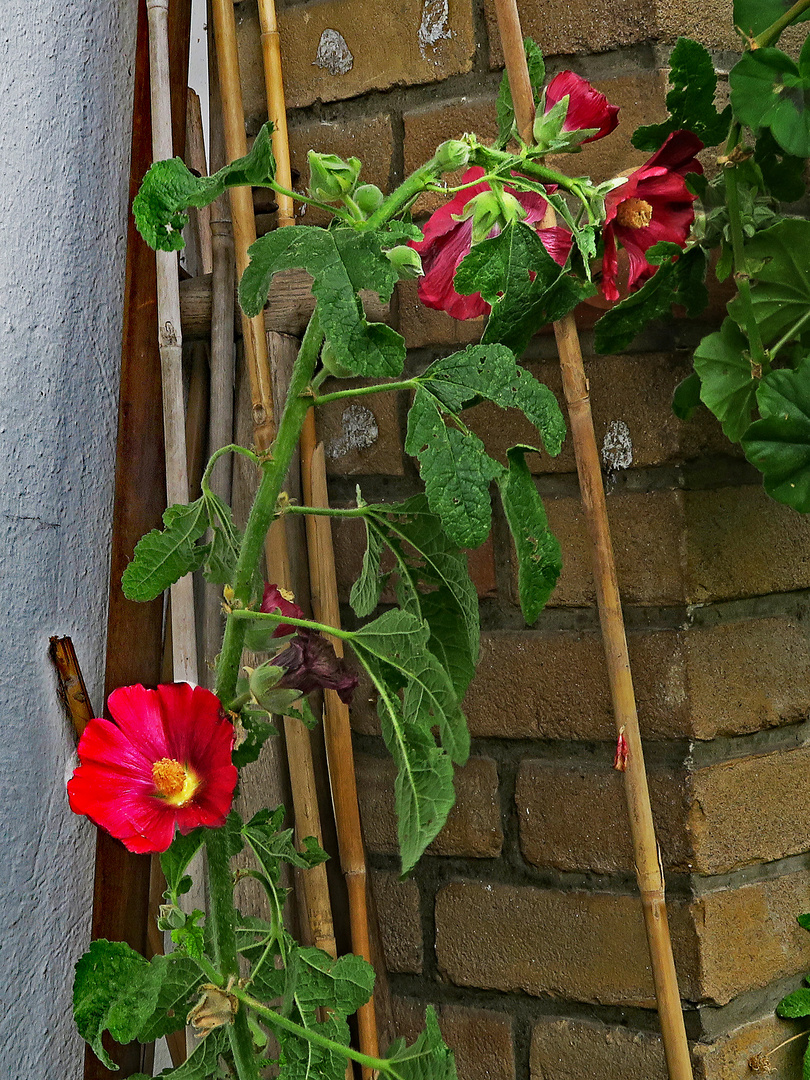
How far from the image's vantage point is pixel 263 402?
30.9 inches

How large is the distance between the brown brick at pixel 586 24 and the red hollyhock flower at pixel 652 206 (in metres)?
0.19

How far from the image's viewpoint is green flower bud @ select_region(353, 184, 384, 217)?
1.68ft

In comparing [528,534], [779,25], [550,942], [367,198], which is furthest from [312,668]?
[779,25]

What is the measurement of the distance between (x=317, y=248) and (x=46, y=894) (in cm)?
56

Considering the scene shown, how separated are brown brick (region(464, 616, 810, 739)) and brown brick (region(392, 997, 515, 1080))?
0.23 meters

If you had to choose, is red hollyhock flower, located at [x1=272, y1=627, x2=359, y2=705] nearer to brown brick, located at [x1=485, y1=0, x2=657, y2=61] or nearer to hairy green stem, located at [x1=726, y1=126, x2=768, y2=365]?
hairy green stem, located at [x1=726, y1=126, x2=768, y2=365]

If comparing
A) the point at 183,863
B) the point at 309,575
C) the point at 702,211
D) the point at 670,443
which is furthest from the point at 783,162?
the point at 183,863

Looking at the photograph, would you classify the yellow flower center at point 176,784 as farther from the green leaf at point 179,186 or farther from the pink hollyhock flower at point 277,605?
the green leaf at point 179,186

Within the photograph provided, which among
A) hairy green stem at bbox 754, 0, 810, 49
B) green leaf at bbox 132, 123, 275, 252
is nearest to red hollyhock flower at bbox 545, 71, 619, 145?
hairy green stem at bbox 754, 0, 810, 49

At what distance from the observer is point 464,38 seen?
0.81m

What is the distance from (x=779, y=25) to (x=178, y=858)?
606mm

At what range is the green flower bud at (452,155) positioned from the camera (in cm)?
51

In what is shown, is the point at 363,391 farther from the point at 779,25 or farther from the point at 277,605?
the point at 779,25

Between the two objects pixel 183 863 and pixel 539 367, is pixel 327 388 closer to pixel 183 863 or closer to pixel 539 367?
pixel 539 367
